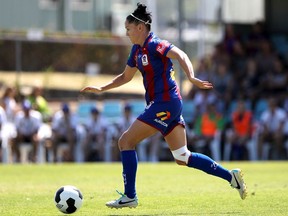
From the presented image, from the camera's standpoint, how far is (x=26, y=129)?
22359 millimetres

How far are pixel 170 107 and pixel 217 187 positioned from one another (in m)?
3.67

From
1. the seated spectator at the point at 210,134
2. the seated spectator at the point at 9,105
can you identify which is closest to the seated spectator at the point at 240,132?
the seated spectator at the point at 210,134

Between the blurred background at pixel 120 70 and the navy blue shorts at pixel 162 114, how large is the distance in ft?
40.0

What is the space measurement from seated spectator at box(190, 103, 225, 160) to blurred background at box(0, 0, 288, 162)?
0.03m

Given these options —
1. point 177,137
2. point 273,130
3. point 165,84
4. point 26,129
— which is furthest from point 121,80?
point 273,130

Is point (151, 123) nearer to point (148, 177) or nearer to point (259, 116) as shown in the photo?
point (148, 177)

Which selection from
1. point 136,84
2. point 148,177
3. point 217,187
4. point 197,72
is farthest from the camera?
point 136,84

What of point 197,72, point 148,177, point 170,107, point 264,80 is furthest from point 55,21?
point 170,107

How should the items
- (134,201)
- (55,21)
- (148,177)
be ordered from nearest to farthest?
(134,201) → (148,177) → (55,21)

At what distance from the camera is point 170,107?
1004cm

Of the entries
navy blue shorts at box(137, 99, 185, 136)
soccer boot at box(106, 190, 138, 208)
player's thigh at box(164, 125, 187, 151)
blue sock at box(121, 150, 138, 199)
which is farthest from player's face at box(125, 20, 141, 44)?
soccer boot at box(106, 190, 138, 208)

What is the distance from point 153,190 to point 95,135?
10.4 metres

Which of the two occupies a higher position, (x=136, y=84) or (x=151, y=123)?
(x=151, y=123)

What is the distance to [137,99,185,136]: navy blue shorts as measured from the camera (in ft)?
32.8
